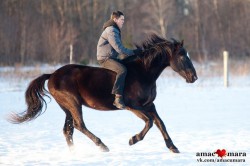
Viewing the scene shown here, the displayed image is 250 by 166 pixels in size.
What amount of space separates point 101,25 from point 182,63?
1517 inches

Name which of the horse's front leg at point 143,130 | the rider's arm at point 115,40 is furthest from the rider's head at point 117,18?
the horse's front leg at point 143,130

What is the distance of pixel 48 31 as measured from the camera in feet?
115

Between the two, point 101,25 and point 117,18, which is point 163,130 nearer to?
point 117,18

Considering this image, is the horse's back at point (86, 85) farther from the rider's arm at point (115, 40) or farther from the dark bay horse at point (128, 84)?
the rider's arm at point (115, 40)

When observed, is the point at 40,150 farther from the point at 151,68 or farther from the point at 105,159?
the point at 151,68

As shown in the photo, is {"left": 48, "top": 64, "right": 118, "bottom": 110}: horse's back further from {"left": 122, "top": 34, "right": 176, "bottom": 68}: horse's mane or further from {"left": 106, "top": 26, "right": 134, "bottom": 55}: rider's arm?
{"left": 122, "top": 34, "right": 176, "bottom": 68}: horse's mane

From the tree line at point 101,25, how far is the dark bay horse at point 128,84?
26.2m

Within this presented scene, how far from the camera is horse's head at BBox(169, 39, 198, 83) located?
23.0 ft

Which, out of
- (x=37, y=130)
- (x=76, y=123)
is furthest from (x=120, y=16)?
(x=37, y=130)

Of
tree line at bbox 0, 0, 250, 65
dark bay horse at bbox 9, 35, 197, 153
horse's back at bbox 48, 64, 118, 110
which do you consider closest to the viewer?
dark bay horse at bbox 9, 35, 197, 153

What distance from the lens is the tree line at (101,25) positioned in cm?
3534

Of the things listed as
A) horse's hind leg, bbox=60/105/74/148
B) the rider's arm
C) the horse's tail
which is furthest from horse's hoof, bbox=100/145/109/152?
the rider's arm

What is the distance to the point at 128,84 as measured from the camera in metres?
6.91

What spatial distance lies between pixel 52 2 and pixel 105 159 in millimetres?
39221
